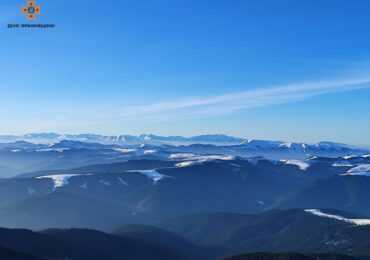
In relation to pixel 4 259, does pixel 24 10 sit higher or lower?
higher

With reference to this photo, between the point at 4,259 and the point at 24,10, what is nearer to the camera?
the point at 24,10
